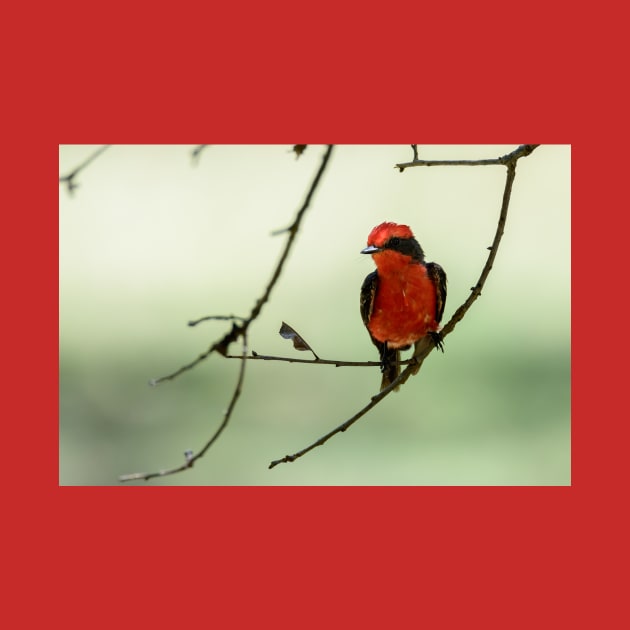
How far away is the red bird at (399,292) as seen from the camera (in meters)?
4.24

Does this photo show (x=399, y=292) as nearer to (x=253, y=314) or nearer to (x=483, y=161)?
(x=483, y=161)

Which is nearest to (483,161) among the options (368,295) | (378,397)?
(378,397)

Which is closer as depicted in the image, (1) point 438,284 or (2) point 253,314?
(2) point 253,314

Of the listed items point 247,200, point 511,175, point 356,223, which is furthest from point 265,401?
point 511,175

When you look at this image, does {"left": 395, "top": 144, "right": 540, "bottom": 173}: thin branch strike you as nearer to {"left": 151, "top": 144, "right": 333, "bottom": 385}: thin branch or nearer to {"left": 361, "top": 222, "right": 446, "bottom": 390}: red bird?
{"left": 151, "top": 144, "right": 333, "bottom": 385}: thin branch

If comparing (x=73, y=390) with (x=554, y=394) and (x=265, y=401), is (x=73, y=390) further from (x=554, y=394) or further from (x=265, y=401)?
(x=554, y=394)

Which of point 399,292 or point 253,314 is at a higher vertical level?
point 399,292

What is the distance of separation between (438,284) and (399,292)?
18 cm

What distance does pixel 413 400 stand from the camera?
7.18 metres

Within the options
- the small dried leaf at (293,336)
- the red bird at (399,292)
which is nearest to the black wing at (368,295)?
the red bird at (399,292)

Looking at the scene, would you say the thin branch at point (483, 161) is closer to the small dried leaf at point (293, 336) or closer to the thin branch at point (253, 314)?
the thin branch at point (253, 314)

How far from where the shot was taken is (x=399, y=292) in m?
4.29

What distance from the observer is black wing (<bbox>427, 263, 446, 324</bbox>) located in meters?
4.31

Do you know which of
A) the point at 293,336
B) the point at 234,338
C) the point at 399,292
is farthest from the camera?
the point at 399,292
